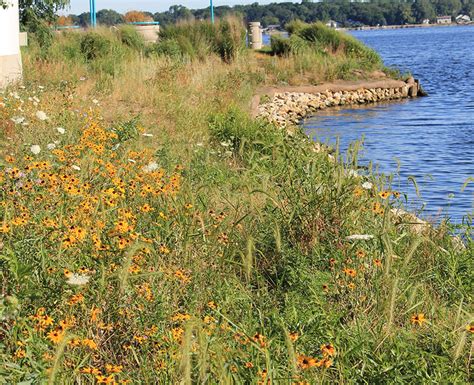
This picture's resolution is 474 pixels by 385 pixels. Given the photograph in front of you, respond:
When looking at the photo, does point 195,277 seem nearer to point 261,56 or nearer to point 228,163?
point 228,163

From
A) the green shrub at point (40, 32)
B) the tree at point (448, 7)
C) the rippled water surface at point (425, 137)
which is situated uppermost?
the green shrub at point (40, 32)

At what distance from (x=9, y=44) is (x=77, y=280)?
1186 centimetres

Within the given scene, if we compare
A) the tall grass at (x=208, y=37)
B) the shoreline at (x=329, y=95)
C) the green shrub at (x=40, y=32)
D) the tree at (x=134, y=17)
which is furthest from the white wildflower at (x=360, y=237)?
the tree at (x=134, y=17)

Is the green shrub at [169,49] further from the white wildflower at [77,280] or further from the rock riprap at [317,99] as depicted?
the white wildflower at [77,280]

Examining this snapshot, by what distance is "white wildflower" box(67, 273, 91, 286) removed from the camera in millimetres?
3774

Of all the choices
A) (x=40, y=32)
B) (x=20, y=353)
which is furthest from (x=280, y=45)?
(x=20, y=353)

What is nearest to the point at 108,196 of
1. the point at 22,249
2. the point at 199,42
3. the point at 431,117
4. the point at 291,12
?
the point at 22,249

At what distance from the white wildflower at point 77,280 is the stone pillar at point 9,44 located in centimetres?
1112

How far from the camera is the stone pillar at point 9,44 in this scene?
14.7 m

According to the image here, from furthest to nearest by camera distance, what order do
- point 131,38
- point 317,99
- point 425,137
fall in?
point 131,38, point 317,99, point 425,137

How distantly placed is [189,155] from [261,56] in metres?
21.5

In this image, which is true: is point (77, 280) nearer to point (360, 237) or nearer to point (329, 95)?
point (360, 237)

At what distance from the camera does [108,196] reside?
5.70 metres

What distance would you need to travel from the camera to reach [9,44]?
1488 centimetres
